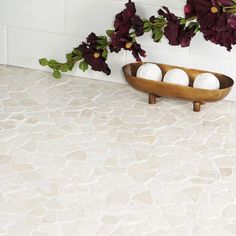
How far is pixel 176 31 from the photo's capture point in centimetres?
154

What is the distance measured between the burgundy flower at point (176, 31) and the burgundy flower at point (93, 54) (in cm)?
19

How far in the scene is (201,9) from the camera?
57.3 inches

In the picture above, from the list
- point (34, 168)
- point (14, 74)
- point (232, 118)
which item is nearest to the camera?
point (34, 168)

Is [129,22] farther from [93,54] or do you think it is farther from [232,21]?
[232,21]

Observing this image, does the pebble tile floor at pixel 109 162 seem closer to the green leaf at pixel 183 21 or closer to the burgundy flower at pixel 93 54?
the burgundy flower at pixel 93 54

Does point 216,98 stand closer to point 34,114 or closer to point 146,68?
point 146,68

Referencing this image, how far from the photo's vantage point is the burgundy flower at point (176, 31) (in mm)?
1538

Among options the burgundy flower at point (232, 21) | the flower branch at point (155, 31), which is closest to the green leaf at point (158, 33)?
the flower branch at point (155, 31)

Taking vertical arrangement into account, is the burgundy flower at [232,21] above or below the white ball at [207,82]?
above

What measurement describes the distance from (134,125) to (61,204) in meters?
0.38

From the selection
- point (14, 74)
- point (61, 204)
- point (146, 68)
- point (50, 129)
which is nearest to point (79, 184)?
point (61, 204)

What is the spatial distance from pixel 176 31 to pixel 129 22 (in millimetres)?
123

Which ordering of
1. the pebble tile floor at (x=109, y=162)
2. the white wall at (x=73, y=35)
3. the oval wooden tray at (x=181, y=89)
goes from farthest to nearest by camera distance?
the white wall at (x=73, y=35) → the oval wooden tray at (x=181, y=89) → the pebble tile floor at (x=109, y=162)

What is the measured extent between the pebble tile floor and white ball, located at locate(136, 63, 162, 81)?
0.23ft
